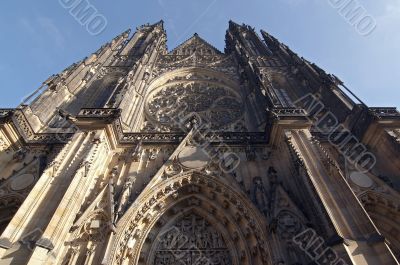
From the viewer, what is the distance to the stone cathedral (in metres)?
6.29

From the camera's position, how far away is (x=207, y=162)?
9.12 m

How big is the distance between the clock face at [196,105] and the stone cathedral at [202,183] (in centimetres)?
16

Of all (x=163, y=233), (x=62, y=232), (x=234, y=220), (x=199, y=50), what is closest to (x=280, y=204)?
(x=234, y=220)

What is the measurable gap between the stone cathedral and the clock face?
0.16 meters

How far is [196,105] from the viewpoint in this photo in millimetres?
14289

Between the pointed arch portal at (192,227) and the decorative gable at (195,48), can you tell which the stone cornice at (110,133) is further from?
the decorative gable at (195,48)

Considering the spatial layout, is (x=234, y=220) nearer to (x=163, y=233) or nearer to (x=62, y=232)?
(x=163, y=233)

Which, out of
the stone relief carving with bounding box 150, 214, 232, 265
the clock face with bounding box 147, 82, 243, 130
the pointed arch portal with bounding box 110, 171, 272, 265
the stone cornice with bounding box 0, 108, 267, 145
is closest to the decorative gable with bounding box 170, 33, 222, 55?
the clock face with bounding box 147, 82, 243, 130

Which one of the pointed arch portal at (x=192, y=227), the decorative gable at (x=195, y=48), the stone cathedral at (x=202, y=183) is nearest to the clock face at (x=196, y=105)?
the stone cathedral at (x=202, y=183)

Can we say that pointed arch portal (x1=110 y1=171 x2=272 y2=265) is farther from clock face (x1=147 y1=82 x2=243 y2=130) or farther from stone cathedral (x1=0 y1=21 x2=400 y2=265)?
clock face (x1=147 y1=82 x2=243 y2=130)

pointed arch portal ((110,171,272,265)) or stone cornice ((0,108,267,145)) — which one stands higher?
stone cornice ((0,108,267,145))

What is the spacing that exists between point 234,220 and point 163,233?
76.1 inches

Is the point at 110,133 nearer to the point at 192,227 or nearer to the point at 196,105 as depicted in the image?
the point at 192,227

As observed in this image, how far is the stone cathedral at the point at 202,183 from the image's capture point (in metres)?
6.29
